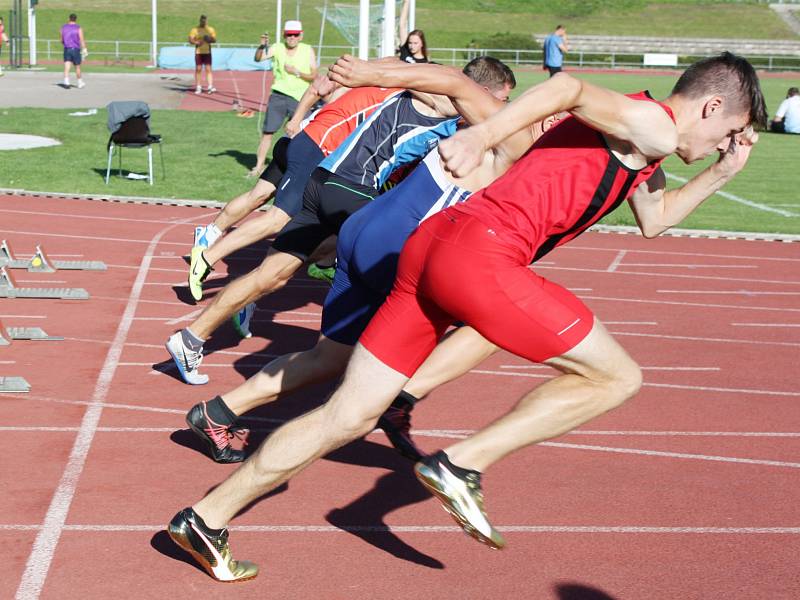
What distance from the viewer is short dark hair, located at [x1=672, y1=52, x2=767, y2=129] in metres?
3.95

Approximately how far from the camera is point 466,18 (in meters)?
73.4

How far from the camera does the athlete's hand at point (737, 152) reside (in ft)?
14.8

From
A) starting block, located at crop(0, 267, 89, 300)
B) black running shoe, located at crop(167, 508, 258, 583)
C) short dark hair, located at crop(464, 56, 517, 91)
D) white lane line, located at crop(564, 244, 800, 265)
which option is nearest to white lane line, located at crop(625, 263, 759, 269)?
white lane line, located at crop(564, 244, 800, 265)

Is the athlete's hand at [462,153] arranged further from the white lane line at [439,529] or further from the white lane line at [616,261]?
the white lane line at [616,261]

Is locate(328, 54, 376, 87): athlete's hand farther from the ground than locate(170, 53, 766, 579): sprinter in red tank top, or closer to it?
farther from the ground

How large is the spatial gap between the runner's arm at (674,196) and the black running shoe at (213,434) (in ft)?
6.83

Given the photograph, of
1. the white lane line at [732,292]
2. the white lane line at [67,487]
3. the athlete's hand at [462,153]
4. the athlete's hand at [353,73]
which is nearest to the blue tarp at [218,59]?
the white lane line at [732,292]

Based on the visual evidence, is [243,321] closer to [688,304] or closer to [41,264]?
[41,264]

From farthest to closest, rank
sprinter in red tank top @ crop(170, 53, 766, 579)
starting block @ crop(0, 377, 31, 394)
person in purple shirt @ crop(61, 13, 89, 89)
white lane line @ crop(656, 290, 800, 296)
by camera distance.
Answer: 1. person in purple shirt @ crop(61, 13, 89, 89)
2. white lane line @ crop(656, 290, 800, 296)
3. starting block @ crop(0, 377, 31, 394)
4. sprinter in red tank top @ crop(170, 53, 766, 579)

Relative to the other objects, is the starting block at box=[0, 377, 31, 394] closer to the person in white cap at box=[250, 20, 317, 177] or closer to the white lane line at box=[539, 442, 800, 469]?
the white lane line at box=[539, 442, 800, 469]

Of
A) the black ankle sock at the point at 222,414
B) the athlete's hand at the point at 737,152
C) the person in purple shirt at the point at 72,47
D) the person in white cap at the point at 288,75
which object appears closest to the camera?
the athlete's hand at the point at 737,152

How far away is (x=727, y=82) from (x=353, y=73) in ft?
4.18

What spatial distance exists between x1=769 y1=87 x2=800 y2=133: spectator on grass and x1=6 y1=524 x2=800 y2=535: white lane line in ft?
73.4

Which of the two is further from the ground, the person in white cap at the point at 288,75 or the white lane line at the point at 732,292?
the person in white cap at the point at 288,75
